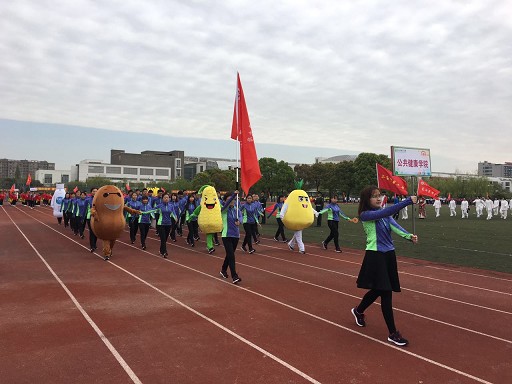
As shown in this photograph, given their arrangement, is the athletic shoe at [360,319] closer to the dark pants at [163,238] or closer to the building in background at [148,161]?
the dark pants at [163,238]

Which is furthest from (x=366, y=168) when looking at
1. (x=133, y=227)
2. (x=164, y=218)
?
(x=164, y=218)

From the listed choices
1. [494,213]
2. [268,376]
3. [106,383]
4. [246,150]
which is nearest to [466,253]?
[246,150]

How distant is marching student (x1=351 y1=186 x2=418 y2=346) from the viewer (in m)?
4.78

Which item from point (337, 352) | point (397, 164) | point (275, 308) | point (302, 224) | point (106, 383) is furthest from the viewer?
point (397, 164)

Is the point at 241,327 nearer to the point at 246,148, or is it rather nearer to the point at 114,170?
the point at 246,148

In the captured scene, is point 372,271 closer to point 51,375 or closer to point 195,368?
point 195,368

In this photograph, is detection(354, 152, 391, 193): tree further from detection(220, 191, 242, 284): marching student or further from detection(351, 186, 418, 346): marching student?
detection(351, 186, 418, 346): marching student

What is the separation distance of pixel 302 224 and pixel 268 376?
8559 mm

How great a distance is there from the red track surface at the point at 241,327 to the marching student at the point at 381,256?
435 millimetres

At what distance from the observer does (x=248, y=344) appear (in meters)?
4.72

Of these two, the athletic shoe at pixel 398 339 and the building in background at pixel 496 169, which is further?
the building in background at pixel 496 169

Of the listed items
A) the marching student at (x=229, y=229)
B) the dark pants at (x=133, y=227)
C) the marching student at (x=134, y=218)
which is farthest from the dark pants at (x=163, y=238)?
the marching student at (x=229, y=229)

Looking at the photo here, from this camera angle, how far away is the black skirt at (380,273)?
4785 mm

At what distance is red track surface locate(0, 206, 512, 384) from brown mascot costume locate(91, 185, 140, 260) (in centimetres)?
116
